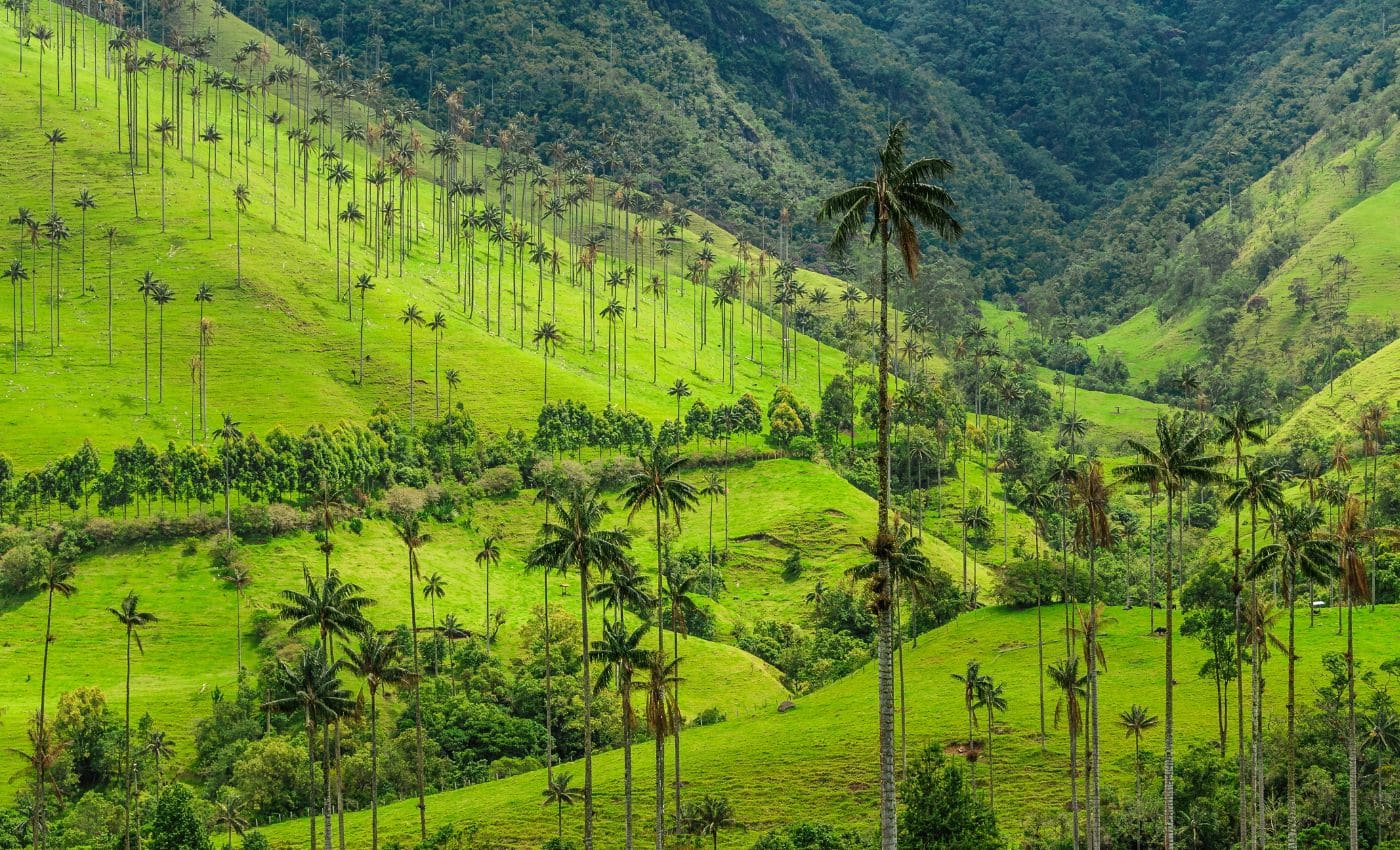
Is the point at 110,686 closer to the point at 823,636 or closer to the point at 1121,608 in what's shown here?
the point at 823,636

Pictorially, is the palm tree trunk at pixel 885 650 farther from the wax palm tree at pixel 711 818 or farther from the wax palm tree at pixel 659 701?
the wax palm tree at pixel 711 818

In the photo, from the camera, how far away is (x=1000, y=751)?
11862 cm

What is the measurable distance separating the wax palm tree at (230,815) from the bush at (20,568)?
4849cm

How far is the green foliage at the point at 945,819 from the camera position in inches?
3123

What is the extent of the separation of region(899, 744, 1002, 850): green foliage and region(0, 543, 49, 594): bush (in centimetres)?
12210

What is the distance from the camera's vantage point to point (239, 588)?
169 meters

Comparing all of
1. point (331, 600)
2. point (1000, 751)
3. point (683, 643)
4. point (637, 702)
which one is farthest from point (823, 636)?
point (331, 600)

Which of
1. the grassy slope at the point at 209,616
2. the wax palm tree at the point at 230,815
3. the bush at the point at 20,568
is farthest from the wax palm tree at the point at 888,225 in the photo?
the bush at the point at 20,568

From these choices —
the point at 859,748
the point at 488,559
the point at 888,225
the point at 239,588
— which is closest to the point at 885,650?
the point at 888,225

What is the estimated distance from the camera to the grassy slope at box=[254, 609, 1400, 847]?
112 m

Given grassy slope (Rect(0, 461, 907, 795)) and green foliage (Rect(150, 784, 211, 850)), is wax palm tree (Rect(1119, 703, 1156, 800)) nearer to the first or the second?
grassy slope (Rect(0, 461, 907, 795))

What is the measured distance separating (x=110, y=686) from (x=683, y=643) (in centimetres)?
6416

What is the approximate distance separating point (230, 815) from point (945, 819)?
61.6m

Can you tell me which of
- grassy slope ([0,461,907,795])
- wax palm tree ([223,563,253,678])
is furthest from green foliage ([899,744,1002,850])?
wax palm tree ([223,563,253,678])
